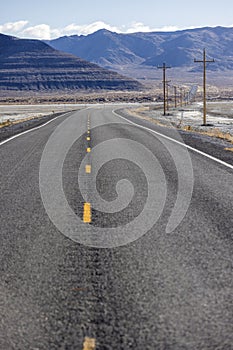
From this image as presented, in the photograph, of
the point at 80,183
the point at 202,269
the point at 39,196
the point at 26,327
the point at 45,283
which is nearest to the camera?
the point at 26,327

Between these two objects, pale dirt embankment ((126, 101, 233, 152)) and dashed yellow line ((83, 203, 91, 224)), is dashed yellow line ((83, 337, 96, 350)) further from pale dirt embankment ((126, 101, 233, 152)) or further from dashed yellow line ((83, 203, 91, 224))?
pale dirt embankment ((126, 101, 233, 152))

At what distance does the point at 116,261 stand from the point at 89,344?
1962 millimetres

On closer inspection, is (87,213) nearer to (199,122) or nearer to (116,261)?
(116,261)

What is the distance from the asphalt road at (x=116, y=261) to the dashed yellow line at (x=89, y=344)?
13 mm

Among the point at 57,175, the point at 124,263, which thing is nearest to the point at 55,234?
the point at 124,263

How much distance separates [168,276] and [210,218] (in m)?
2.60

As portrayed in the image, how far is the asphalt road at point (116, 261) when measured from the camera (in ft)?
14.1

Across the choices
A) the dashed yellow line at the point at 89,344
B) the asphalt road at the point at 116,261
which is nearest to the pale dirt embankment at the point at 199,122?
the asphalt road at the point at 116,261

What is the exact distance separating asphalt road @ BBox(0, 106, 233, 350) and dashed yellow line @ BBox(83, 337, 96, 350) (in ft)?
0.04

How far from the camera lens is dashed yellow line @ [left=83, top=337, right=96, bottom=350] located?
4023 millimetres

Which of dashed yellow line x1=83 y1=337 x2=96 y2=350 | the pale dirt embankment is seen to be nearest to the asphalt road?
dashed yellow line x1=83 y1=337 x2=96 y2=350

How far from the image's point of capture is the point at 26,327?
439 centimetres

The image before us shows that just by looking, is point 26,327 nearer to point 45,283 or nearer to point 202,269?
point 45,283

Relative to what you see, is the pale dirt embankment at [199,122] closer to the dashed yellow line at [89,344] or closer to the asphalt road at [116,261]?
the asphalt road at [116,261]
